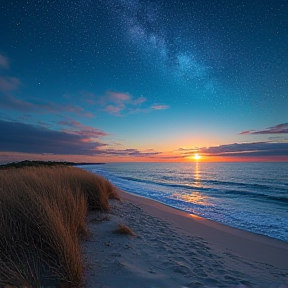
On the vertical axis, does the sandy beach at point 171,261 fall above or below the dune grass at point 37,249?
below

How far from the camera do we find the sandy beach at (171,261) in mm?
3724

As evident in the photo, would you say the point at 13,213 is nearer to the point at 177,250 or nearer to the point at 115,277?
the point at 115,277

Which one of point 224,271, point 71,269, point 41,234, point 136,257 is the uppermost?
point 41,234

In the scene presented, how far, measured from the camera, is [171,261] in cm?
464

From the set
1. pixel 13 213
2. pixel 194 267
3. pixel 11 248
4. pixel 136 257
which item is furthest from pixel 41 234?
pixel 194 267

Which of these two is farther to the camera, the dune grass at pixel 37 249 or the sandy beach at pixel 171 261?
the sandy beach at pixel 171 261

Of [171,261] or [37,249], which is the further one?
[171,261]

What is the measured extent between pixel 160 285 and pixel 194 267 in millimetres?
1251

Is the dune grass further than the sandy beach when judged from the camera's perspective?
No

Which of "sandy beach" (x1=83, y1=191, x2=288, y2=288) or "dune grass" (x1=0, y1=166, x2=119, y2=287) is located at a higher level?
"dune grass" (x1=0, y1=166, x2=119, y2=287)

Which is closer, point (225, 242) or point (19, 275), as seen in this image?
point (19, 275)

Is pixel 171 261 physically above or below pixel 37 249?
below

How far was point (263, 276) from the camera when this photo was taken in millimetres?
4707

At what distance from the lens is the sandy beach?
12.2ft
